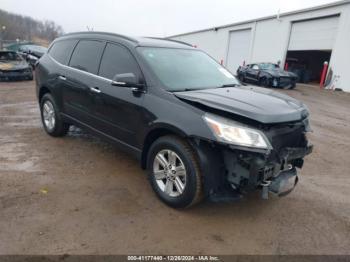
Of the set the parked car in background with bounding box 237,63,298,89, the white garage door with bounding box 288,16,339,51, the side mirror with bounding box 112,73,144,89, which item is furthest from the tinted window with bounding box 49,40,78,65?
the white garage door with bounding box 288,16,339,51

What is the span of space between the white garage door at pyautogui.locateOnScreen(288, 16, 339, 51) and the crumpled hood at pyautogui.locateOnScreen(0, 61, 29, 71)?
702 inches

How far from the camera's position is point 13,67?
14102mm

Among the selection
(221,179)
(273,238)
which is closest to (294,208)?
(273,238)

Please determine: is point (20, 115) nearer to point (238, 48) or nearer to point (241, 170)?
point (241, 170)

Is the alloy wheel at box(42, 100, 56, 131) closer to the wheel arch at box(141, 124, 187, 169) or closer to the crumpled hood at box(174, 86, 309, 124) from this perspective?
the wheel arch at box(141, 124, 187, 169)

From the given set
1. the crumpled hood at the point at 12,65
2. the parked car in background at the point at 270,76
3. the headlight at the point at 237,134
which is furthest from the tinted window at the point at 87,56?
the parked car in background at the point at 270,76

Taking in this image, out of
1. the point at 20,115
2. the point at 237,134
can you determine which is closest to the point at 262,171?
the point at 237,134

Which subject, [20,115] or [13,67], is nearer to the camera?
[20,115]

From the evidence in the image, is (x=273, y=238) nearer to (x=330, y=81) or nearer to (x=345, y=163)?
(x=345, y=163)

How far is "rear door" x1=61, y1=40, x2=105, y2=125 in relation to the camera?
427cm

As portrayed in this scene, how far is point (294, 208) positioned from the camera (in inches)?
137

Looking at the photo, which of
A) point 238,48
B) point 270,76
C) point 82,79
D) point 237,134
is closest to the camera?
point 237,134

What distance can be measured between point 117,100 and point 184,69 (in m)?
0.97

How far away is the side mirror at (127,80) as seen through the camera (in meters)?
3.33
